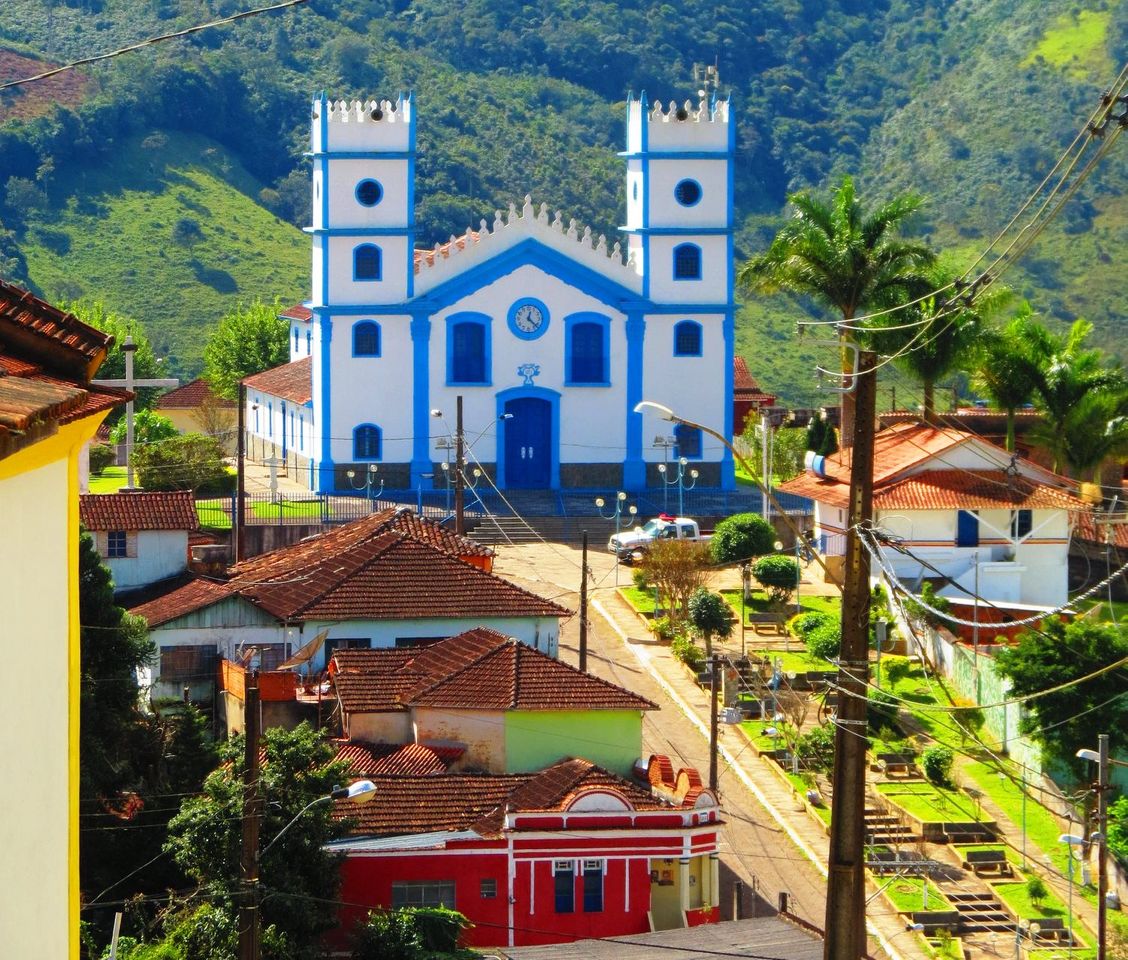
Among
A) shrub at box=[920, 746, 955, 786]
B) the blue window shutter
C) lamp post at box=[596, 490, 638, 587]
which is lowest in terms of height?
shrub at box=[920, 746, 955, 786]

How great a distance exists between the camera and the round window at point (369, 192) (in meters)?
58.2

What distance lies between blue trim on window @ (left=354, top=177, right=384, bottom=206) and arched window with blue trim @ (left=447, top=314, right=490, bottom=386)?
3.65 m

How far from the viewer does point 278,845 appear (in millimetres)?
25484

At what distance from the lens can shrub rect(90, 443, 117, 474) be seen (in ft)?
191

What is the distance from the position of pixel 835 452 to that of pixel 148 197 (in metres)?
58.0

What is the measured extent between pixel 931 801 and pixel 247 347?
48.2 meters

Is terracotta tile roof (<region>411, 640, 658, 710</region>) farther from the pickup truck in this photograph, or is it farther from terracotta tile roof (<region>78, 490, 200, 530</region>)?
the pickup truck

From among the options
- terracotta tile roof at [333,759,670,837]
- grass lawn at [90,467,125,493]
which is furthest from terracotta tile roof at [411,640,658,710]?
grass lawn at [90,467,125,493]

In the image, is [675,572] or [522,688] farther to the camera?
[675,572]

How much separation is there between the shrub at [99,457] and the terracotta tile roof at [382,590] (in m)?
20.2

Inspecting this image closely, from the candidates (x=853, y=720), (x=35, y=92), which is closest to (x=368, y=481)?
(x=853, y=720)

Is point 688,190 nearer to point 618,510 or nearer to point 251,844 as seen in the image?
point 618,510

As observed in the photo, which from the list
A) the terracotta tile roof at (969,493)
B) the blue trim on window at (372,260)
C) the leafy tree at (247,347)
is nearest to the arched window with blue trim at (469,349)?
the blue trim on window at (372,260)

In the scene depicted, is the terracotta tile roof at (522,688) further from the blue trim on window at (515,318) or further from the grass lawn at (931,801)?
the blue trim on window at (515,318)
